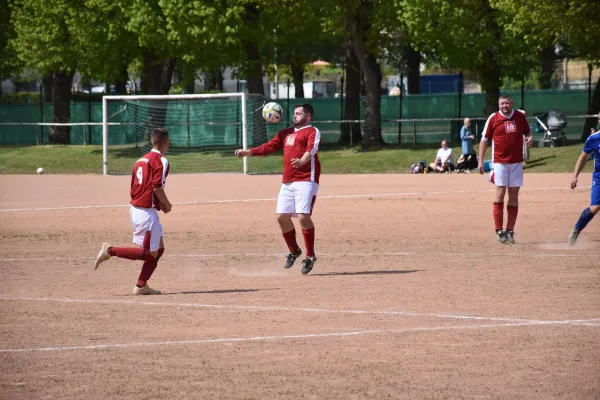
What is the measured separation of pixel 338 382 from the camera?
7.24 m

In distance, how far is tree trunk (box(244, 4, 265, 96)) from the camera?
140ft

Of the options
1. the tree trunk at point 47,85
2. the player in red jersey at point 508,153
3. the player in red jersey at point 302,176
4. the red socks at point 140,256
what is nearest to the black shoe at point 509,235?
the player in red jersey at point 508,153

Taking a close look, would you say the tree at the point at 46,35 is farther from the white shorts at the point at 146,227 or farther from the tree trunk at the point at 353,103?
the white shorts at the point at 146,227

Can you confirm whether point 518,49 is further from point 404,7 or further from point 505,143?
point 505,143

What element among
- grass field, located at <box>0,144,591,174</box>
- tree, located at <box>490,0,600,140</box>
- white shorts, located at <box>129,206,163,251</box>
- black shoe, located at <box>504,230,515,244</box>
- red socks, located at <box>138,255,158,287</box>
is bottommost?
grass field, located at <box>0,144,591,174</box>

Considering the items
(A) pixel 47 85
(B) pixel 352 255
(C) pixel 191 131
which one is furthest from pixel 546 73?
(B) pixel 352 255

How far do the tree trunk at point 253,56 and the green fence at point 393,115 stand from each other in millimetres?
1891

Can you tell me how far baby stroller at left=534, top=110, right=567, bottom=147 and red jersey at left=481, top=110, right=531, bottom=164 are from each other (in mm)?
22387

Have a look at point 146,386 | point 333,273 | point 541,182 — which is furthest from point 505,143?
point 541,182

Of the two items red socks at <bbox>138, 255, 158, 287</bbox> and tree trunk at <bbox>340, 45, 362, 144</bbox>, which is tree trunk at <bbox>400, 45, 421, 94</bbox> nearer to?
tree trunk at <bbox>340, 45, 362, 144</bbox>

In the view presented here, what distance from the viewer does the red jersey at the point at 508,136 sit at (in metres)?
15.8

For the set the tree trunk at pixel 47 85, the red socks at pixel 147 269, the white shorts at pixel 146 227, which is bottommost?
the red socks at pixel 147 269

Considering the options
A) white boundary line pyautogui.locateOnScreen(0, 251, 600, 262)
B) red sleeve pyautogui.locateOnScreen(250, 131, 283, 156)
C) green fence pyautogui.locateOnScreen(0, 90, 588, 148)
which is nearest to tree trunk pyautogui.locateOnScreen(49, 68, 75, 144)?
green fence pyautogui.locateOnScreen(0, 90, 588, 148)

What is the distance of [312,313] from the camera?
32.7ft
